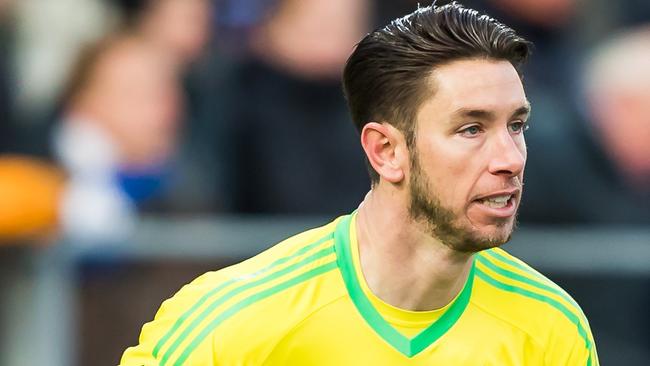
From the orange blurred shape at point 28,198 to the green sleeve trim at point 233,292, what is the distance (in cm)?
321

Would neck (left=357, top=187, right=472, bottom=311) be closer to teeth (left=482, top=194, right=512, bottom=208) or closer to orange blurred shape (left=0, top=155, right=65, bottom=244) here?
teeth (left=482, top=194, right=512, bottom=208)

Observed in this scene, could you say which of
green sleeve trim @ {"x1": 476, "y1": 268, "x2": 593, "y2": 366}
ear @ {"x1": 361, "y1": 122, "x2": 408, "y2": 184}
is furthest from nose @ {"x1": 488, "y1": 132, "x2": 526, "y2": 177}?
green sleeve trim @ {"x1": 476, "y1": 268, "x2": 593, "y2": 366}

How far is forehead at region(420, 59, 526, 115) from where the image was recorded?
13.5 feet

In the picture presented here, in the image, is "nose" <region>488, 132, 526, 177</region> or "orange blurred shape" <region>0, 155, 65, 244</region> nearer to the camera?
"nose" <region>488, 132, 526, 177</region>

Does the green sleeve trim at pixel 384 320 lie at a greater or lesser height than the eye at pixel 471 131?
lesser

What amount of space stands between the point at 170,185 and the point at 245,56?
79cm

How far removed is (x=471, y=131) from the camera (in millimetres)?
4148

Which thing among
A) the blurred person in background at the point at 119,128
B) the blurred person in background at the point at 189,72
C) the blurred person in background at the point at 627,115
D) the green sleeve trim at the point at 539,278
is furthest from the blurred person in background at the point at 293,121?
the green sleeve trim at the point at 539,278

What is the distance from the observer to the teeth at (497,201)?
412cm

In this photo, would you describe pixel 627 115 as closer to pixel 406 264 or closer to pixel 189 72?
pixel 189 72

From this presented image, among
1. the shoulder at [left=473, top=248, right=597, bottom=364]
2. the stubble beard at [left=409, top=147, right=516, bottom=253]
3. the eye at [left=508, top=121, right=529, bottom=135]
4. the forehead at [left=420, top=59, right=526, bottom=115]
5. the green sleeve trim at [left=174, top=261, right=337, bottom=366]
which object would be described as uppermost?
the forehead at [left=420, top=59, right=526, bottom=115]

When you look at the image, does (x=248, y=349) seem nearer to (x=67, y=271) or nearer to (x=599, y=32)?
(x=67, y=271)

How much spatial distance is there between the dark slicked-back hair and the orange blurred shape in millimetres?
3271

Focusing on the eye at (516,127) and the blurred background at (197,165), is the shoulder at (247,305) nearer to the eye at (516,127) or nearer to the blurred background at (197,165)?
the eye at (516,127)
